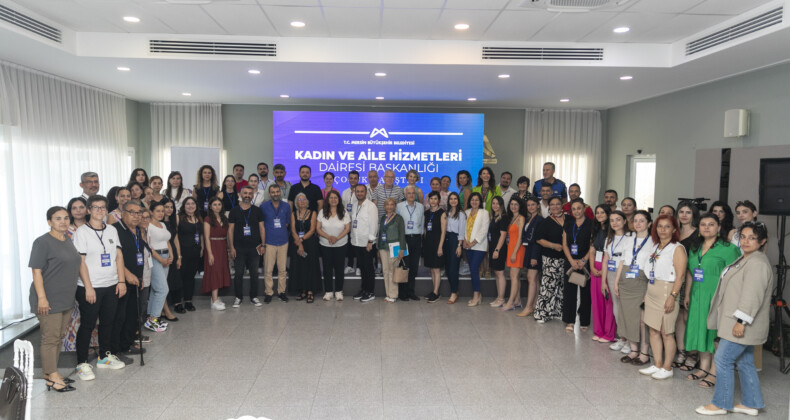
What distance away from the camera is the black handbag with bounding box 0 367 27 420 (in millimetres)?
2232

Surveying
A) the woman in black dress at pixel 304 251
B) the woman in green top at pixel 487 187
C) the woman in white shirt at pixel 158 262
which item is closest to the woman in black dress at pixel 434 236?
the woman in green top at pixel 487 187

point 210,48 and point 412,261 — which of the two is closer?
point 210,48

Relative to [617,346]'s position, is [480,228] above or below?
above

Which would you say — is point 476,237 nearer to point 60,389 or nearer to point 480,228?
point 480,228

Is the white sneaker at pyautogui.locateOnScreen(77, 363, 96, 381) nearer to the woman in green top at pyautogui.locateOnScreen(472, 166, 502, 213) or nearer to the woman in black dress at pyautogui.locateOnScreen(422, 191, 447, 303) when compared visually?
the woman in black dress at pyautogui.locateOnScreen(422, 191, 447, 303)

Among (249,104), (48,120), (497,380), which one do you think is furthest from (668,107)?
(48,120)

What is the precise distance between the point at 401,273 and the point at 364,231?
77 centimetres

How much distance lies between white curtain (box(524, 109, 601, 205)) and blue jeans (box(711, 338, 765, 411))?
772 centimetres

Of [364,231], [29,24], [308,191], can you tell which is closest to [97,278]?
[29,24]

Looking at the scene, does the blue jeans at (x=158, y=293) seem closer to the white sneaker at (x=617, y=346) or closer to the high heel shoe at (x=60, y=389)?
the high heel shoe at (x=60, y=389)

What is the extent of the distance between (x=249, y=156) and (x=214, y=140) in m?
0.78

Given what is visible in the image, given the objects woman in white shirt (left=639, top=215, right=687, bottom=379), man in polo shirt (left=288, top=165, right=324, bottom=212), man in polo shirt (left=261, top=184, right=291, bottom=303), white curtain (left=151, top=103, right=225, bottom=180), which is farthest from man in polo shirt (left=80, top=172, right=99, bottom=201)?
woman in white shirt (left=639, top=215, right=687, bottom=379)

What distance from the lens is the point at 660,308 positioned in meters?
4.49

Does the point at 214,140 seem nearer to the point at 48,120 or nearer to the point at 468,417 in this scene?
the point at 48,120
